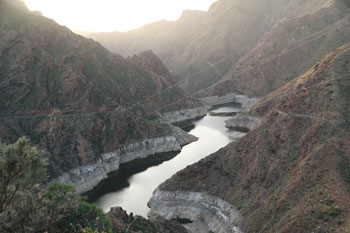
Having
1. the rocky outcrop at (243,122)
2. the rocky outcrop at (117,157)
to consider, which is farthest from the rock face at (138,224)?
the rocky outcrop at (243,122)

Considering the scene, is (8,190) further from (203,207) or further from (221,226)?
(203,207)

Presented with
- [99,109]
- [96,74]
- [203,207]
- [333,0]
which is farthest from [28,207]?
[333,0]

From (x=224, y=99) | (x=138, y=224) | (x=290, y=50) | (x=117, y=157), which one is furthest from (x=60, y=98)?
(x=290, y=50)

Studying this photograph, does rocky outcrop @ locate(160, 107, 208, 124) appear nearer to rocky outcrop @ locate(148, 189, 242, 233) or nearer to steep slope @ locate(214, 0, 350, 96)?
steep slope @ locate(214, 0, 350, 96)

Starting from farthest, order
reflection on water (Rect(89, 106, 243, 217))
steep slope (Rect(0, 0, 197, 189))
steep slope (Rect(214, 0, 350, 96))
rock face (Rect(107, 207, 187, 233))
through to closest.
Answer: steep slope (Rect(214, 0, 350, 96)), steep slope (Rect(0, 0, 197, 189)), reflection on water (Rect(89, 106, 243, 217)), rock face (Rect(107, 207, 187, 233))

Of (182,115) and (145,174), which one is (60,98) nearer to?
(145,174)

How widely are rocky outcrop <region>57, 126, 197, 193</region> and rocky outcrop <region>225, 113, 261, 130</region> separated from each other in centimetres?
1594

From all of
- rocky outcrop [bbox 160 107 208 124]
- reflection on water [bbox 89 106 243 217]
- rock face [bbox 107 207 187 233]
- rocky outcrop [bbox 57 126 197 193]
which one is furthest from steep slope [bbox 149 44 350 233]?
rocky outcrop [bbox 160 107 208 124]

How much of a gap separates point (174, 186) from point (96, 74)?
210 feet

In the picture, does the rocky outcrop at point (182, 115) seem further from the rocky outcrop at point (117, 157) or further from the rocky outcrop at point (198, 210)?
the rocky outcrop at point (198, 210)

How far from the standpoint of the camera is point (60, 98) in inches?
3649

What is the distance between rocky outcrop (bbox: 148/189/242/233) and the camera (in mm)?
47219

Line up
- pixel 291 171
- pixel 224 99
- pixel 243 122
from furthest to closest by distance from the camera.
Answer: pixel 224 99 → pixel 243 122 → pixel 291 171

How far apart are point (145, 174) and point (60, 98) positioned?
33918mm
